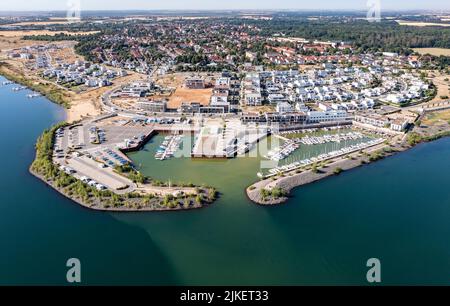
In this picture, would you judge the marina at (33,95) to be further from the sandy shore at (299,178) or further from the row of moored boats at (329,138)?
the sandy shore at (299,178)

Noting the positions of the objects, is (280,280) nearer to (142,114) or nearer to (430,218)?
(430,218)

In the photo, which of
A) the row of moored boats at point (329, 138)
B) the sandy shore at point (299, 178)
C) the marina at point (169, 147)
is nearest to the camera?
the sandy shore at point (299, 178)

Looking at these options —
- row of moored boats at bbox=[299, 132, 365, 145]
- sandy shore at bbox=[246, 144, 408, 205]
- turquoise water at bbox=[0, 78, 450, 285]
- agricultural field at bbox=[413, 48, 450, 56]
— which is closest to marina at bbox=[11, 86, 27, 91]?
turquoise water at bbox=[0, 78, 450, 285]

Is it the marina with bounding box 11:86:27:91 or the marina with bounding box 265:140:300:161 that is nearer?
the marina with bounding box 265:140:300:161

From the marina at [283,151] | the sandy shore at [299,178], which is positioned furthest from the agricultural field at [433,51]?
the marina at [283,151]

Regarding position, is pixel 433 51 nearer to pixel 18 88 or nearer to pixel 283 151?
pixel 283 151

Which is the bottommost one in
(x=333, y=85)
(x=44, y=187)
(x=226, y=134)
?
(x=44, y=187)

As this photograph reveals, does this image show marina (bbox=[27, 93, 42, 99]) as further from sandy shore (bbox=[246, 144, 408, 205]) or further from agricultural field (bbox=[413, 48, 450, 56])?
agricultural field (bbox=[413, 48, 450, 56])

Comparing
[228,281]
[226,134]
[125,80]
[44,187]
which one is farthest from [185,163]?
[125,80]
